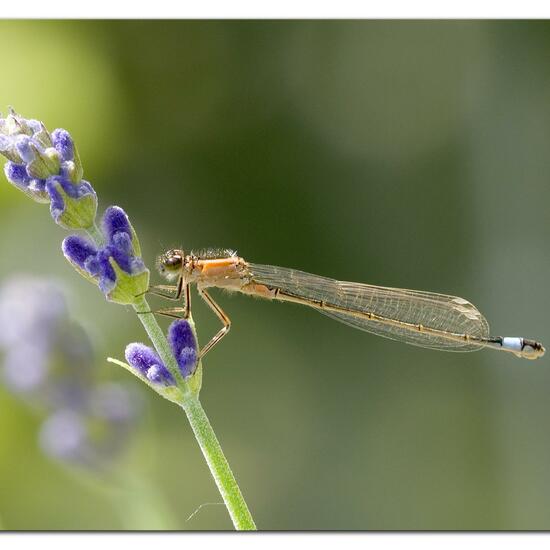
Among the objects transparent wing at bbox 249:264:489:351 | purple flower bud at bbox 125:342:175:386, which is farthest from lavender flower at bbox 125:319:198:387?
transparent wing at bbox 249:264:489:351

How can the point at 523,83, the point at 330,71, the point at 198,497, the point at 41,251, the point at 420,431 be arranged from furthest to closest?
the point at 330,71 < the point at 523,83 < the point at 420,431 < the point at 41,251 < the point at 198,497

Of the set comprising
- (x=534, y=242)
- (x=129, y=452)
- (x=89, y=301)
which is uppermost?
(x=129, y=452)

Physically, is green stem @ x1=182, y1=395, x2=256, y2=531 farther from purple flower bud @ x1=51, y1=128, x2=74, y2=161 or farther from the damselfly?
the damselfly

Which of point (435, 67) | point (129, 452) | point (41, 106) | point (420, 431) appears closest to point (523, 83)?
point (435, 67)

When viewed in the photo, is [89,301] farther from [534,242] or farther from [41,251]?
[534,242]

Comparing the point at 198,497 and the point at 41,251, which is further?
the point at 41,251

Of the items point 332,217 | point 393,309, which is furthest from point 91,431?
point 332,217

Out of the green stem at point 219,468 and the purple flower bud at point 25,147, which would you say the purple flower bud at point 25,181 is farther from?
the green stem at point 219,468

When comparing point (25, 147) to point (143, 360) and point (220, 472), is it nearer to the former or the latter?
point (143, 360)
